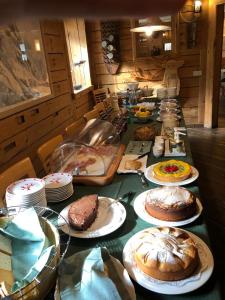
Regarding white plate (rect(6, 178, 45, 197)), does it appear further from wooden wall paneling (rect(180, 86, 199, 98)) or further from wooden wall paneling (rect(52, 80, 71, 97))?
wooden wall paneling (rect(180, 86, 199, 98))

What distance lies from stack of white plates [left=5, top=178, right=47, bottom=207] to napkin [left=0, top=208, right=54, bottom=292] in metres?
0.14

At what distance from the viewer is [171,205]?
920 mm

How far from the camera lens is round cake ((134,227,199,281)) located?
681mm

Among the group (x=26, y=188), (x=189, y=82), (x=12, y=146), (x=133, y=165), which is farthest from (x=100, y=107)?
(x=26, y=188)

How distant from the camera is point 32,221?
79 cm

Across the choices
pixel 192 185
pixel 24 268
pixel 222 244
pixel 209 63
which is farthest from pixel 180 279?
pixel 209 63

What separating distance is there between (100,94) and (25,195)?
12.0ft

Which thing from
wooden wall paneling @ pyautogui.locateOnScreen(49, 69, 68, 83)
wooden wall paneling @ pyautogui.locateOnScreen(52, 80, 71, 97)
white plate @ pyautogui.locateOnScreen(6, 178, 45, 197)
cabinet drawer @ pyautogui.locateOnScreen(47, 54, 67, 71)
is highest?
cabinet drawer @ pyautogui.locateOnScreen(47, 54, 67, 71)

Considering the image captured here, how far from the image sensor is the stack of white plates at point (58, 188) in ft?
3.76

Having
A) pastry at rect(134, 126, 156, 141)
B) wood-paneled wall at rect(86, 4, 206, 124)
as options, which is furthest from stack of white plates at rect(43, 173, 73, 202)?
wood-paneled wall at rect(86, 4, 206, 124)

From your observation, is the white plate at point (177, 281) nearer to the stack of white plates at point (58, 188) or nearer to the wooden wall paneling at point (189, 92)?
the stack of white plates at point (58, 188)

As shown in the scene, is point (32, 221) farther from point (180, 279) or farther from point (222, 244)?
point (222, 244)

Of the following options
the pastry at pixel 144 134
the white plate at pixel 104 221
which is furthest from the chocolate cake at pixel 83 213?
the pastry at pixel 144 134

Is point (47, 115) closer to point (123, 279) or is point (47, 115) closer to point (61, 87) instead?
point (61, 87)
